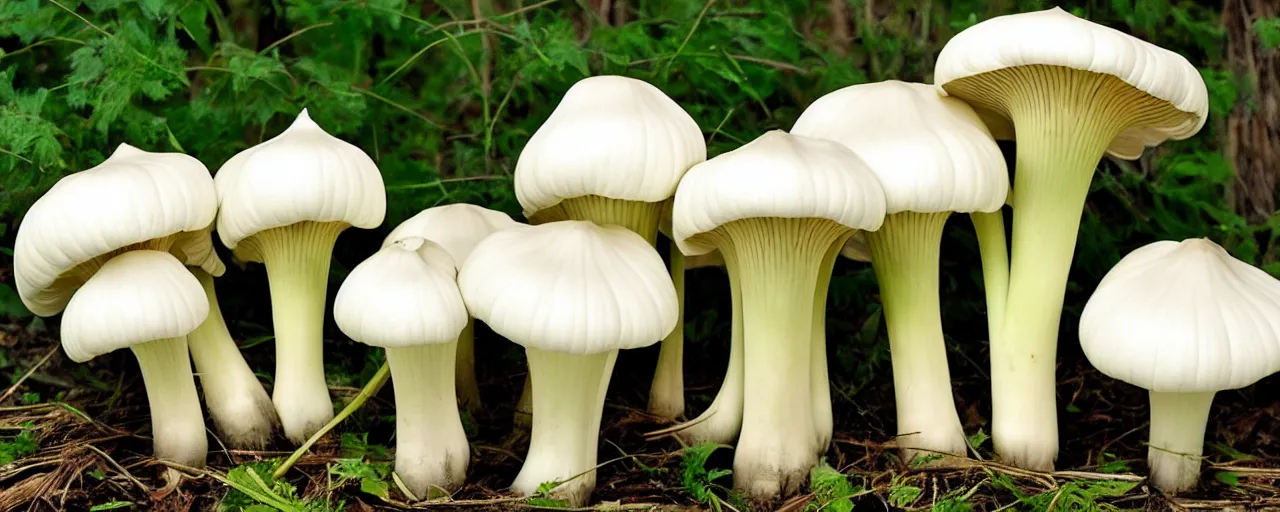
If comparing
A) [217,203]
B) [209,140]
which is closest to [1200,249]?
[217,203]

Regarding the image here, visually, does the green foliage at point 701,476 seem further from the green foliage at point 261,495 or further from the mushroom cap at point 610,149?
the green foliage at point 261,495

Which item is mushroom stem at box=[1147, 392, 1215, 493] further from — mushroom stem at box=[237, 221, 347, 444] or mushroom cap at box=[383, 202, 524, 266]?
mushroom stem at box=[237, 221, 347, 444]

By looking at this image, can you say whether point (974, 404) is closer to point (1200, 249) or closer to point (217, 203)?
point (1200, 249)

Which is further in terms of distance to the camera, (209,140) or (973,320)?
(973,320)

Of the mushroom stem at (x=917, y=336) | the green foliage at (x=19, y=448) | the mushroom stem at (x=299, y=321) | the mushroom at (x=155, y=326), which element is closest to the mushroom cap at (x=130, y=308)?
the mushroom at (x=155, y=326)

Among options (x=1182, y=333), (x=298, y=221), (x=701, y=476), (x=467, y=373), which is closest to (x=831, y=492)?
(x=701, y=476)
